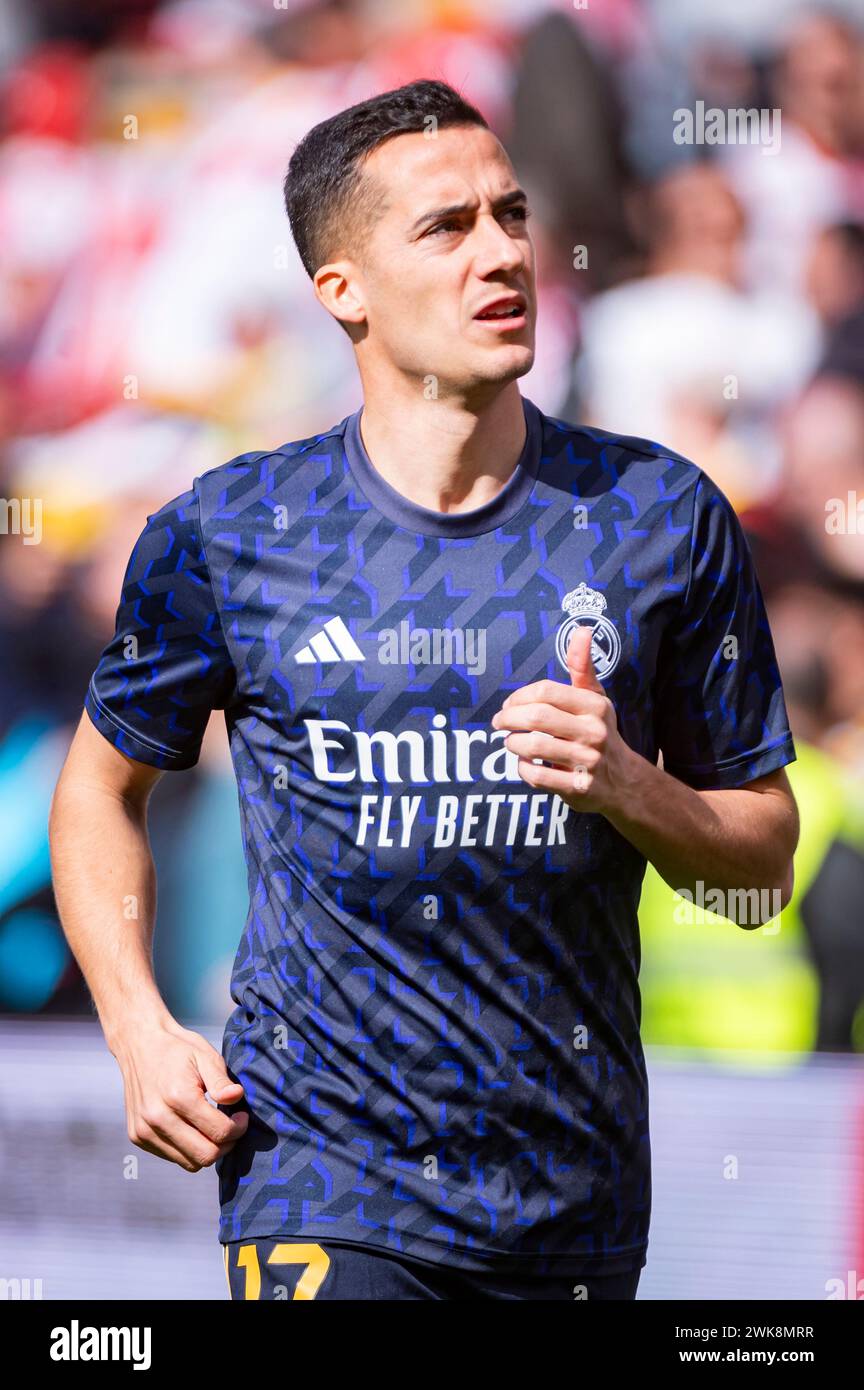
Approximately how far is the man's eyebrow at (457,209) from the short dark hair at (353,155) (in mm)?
79

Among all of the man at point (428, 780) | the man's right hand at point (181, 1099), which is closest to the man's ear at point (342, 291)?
the man at point (428, 780)

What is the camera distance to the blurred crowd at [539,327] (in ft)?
13.4

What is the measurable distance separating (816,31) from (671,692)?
98.3 inches

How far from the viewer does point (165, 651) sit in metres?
2.28

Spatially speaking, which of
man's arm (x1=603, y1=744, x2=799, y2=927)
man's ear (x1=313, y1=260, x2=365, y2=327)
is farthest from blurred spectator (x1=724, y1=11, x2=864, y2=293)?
man's arm (x1=603, y1=744, x2=799, y2=927)

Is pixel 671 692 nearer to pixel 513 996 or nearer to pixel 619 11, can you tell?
pixel 513 996

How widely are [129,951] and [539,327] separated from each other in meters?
2.38

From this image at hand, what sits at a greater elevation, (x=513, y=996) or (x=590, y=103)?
(x=590, y=103)

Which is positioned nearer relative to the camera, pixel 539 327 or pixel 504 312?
pixel 504 312

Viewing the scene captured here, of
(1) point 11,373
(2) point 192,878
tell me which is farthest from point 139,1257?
(1) point 11,373

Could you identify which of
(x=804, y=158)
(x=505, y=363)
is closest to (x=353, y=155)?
(x=505, y=363)

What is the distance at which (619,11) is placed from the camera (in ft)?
13.4

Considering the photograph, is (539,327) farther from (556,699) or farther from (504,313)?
(556,699)
